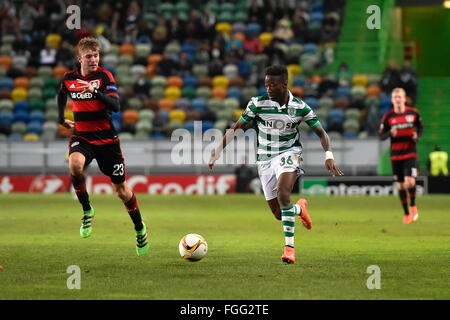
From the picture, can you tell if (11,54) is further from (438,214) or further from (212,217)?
(438,214)

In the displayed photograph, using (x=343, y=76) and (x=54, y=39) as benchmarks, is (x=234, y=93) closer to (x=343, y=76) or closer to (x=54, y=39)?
(x=343, y=76)

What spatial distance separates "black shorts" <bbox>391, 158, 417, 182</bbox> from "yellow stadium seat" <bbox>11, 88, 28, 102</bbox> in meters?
18.6

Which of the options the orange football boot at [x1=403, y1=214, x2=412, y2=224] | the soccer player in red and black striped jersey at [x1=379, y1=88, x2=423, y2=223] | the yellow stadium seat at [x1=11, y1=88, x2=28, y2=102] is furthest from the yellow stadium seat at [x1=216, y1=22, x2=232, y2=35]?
the orange football boot at [x1=403, y1=214, x2=412, y2=224]

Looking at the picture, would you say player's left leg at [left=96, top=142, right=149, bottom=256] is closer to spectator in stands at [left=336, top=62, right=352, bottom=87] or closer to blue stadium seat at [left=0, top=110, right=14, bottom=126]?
spectator in stands at [left=336, top=62, right=352, bottom=87]

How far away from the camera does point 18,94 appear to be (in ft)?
99.4

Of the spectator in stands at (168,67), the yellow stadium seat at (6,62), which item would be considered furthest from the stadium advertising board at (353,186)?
the yellow stadium seat at (6,62)

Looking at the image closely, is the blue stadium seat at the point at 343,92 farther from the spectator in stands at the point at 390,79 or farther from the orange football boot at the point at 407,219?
the orange football boot at the point at 407,219

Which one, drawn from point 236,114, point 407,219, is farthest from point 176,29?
point 407,219

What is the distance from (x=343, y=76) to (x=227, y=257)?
67.0 feet

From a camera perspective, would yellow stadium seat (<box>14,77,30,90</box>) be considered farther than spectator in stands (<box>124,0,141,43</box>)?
No

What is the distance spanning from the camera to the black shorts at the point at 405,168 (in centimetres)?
1580

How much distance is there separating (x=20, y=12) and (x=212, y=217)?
833 inches

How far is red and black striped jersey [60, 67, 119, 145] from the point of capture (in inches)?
360

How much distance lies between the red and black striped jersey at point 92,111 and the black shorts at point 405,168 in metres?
8.24
